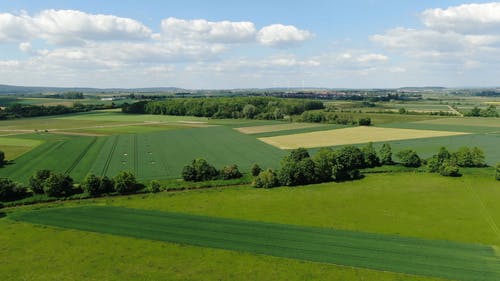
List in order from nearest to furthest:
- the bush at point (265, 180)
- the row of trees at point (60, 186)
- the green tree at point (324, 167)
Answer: the row of trees at point (60, 186) < the bush at point (265, 180) < the green tree at point (324, 167)

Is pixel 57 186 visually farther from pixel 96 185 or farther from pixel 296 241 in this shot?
pixel 296 241

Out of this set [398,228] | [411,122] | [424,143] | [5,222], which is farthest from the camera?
[411,122]

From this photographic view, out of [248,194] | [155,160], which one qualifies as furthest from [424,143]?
[155,160]

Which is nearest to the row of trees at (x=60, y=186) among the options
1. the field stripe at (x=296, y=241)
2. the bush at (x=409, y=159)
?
the field stripe at (x=296, y=241)

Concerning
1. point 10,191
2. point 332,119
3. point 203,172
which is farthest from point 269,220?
point 332,119

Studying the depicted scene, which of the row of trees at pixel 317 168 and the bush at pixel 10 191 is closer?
the bush at pixel 10 191

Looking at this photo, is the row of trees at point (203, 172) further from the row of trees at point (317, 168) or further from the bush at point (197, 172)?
the row of trees at point (317, 168)

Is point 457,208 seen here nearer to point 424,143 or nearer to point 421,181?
point 421,181
